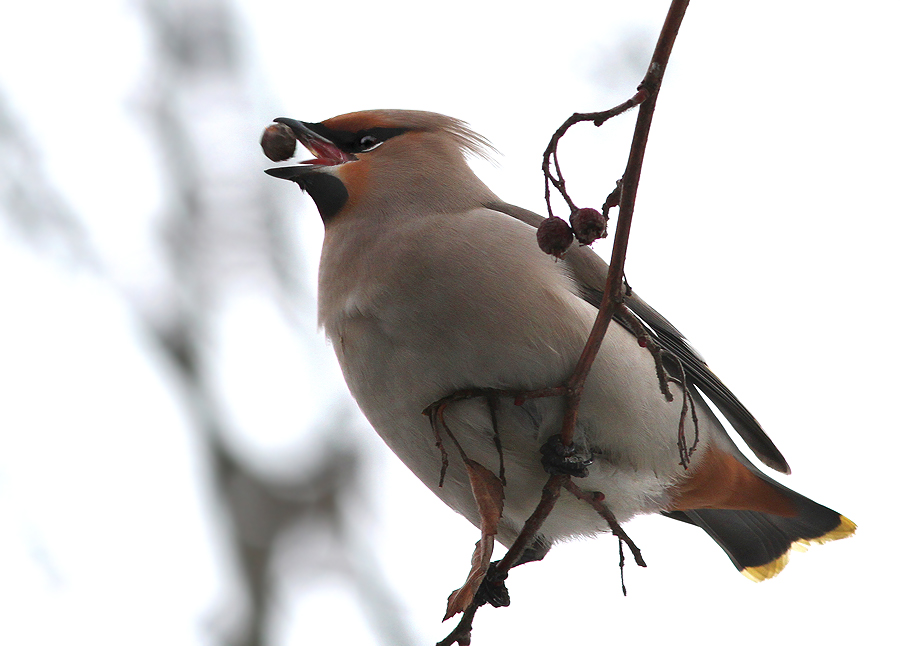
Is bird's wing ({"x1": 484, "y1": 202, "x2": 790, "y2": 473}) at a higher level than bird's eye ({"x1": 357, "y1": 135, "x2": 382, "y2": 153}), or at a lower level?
lower

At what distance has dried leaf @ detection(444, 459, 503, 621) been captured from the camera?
9.52 feet

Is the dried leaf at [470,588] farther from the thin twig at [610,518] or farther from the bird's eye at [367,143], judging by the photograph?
the bird's eye at [367,143]

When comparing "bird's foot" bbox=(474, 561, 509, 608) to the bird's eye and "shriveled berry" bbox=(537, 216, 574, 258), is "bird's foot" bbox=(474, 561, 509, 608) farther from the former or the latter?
the bird's eye

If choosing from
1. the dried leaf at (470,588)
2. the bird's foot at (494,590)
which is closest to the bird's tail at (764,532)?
the bird's foot at (494,590)

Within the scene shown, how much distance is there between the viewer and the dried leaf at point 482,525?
9.52 feet

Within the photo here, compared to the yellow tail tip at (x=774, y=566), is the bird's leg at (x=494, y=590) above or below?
above

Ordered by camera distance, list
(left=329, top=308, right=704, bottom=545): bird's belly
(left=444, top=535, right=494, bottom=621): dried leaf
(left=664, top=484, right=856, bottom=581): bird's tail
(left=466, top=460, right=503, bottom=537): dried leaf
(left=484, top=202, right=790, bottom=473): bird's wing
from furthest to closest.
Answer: (left=664, top=484, right=856, bottom=581): bird's tail < (left=484, top=202, right=790, bottom=473): bird's wing < (left=329, top=308, right=704, bottom=545): bird's belly < (left=466, top=460, right=503, bottom=537): dried leaf < (left=444, top=535, right=494, bottom=621): dried leaf

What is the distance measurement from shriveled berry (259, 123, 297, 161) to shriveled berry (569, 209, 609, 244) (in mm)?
1865

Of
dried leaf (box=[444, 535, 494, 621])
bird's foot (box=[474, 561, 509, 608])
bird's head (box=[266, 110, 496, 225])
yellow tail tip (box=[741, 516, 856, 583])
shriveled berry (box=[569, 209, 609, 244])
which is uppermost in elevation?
shriveled berry (box=[569, 209, 609, 244])

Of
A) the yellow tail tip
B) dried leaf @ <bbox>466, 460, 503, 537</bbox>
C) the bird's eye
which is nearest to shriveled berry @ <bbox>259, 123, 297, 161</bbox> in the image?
the bird's eye

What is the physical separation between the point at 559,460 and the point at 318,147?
164cm

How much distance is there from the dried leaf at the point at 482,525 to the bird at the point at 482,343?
0.12m

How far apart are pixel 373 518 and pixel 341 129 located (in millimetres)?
4074

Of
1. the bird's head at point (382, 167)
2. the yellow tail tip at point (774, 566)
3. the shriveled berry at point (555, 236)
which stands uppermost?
the shriveled berry at point (555, 236)
